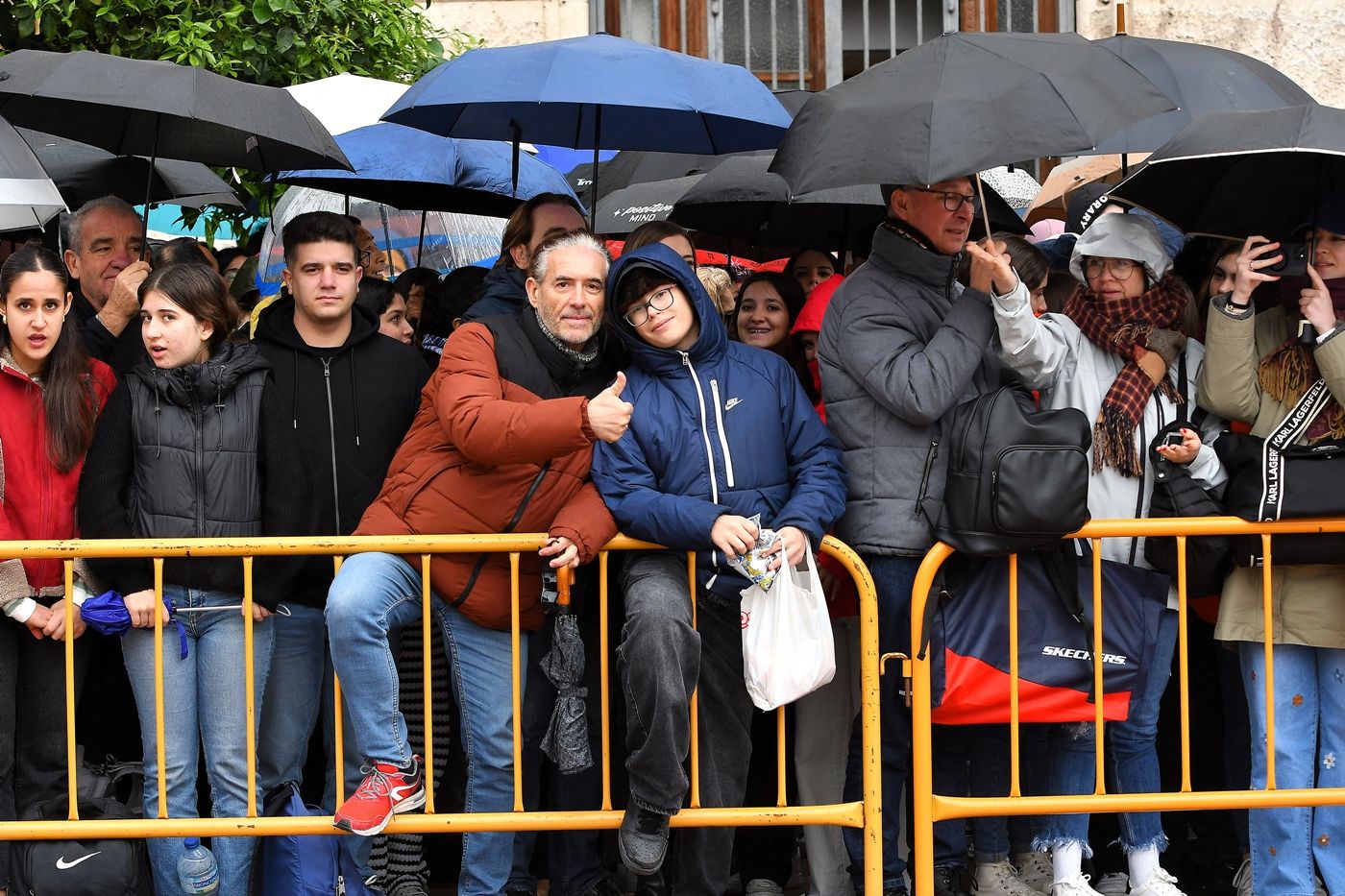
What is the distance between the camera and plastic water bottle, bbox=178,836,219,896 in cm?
494

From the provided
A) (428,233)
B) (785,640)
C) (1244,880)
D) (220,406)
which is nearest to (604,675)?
(785,640)

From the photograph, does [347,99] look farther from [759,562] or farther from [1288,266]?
[1288,266]

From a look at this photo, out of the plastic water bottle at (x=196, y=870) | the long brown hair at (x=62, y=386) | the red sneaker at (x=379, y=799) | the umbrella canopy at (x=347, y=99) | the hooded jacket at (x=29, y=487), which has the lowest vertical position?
the plastic water bottle at (x=196, y=870)

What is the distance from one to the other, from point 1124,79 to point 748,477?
Answer: 1.67 metres

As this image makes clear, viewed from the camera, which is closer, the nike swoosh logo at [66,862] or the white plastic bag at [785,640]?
the white plastic bag at [785,640]

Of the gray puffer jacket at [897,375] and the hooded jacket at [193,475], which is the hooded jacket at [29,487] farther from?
the gray puffer jacket at [897,375]

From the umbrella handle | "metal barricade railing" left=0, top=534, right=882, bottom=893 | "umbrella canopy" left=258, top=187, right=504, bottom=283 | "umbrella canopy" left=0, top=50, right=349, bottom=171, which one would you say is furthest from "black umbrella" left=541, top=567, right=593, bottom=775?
"umbrella canopy" left=258, top=187, right=504, bottom=283

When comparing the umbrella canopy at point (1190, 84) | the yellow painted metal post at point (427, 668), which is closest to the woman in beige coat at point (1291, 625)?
the umbrella canopy at point (1190, 84)

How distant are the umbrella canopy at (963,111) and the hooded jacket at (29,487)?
2465 mm

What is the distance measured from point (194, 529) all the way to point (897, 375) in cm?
220

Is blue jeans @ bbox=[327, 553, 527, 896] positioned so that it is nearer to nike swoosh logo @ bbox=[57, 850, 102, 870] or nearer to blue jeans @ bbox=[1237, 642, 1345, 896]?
nike swoosh logo @ bbox=[57, 850, 102, 870]

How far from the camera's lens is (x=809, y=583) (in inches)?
188

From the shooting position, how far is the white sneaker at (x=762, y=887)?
5606mm

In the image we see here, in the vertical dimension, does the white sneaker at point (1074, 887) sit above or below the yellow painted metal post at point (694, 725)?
below
